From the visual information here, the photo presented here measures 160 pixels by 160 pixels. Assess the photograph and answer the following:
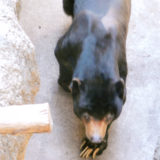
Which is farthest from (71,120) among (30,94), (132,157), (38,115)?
(38,115)

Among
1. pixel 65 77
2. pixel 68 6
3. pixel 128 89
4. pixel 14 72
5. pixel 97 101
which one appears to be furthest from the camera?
pixel 68 6

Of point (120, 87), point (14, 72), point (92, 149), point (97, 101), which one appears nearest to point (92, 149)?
point (92, 149)

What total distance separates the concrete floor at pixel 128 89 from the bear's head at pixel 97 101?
652mm

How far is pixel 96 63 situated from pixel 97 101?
0.39 meters

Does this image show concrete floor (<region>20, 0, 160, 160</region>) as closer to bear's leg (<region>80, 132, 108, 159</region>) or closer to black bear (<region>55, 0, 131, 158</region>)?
bear's leg (<region>80, 132, 108, 159</region>)

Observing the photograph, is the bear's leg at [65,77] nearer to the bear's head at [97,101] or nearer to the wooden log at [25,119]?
the bear's head at [97,101]

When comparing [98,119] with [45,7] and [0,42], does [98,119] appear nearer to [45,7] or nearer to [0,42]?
[0,42]

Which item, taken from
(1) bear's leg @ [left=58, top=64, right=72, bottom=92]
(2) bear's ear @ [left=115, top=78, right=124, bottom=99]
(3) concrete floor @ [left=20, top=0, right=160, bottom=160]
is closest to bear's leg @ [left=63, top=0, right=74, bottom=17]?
(3) concrete floor @ [left=20, top=0, right=160, bottom=160]

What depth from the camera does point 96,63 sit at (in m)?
3.56

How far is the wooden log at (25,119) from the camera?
70.9 inches

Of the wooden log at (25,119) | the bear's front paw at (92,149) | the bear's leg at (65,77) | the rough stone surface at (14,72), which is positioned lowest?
the bear's front paw at (92,149)

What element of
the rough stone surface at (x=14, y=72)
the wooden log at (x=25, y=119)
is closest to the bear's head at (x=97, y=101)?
the rough stone surface at (x=14, y=72)

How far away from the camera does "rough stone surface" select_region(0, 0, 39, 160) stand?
276 cm

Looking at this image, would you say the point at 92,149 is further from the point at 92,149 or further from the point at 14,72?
the point at 14,72
